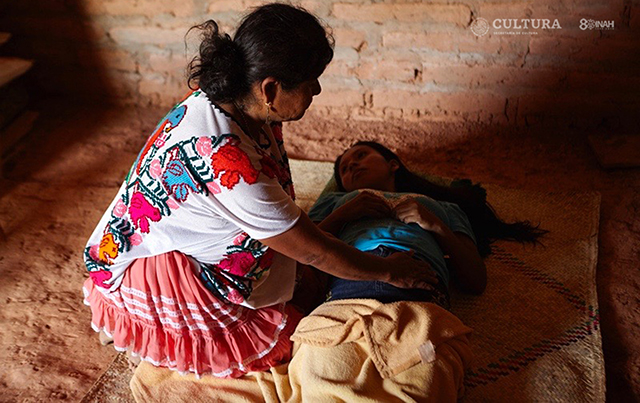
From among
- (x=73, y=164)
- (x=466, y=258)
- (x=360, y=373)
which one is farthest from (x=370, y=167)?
(x=73, y=164)

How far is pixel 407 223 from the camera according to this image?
75.7 inches

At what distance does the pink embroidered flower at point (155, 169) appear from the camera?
1.50 metres

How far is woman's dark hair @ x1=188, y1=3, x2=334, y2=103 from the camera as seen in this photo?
1388 millimetres

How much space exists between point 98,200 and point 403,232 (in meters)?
1.66

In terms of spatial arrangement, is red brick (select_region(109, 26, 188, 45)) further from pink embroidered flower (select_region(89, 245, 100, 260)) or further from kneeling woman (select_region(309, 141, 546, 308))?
pink embroidered flower (select_region(89, 245, 100, 260))

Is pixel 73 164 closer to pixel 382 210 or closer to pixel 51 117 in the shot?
pixel 51 117

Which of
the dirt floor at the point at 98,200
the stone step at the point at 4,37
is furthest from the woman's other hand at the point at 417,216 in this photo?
the stone step at the point at 4,37

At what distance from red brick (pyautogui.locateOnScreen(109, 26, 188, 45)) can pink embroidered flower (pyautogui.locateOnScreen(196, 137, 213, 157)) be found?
2058 millimetres

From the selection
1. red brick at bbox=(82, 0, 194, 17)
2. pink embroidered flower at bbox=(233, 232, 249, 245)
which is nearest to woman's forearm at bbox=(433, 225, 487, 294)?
pink embroidered flower at bbox=(233, 232, 249, 245)

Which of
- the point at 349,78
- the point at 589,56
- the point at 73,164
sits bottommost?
the point at 73,164

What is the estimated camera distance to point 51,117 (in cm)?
353

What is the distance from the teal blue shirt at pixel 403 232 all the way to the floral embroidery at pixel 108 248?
0.72 metres

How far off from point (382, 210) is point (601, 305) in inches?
33.7

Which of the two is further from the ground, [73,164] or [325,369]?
[325,369]
